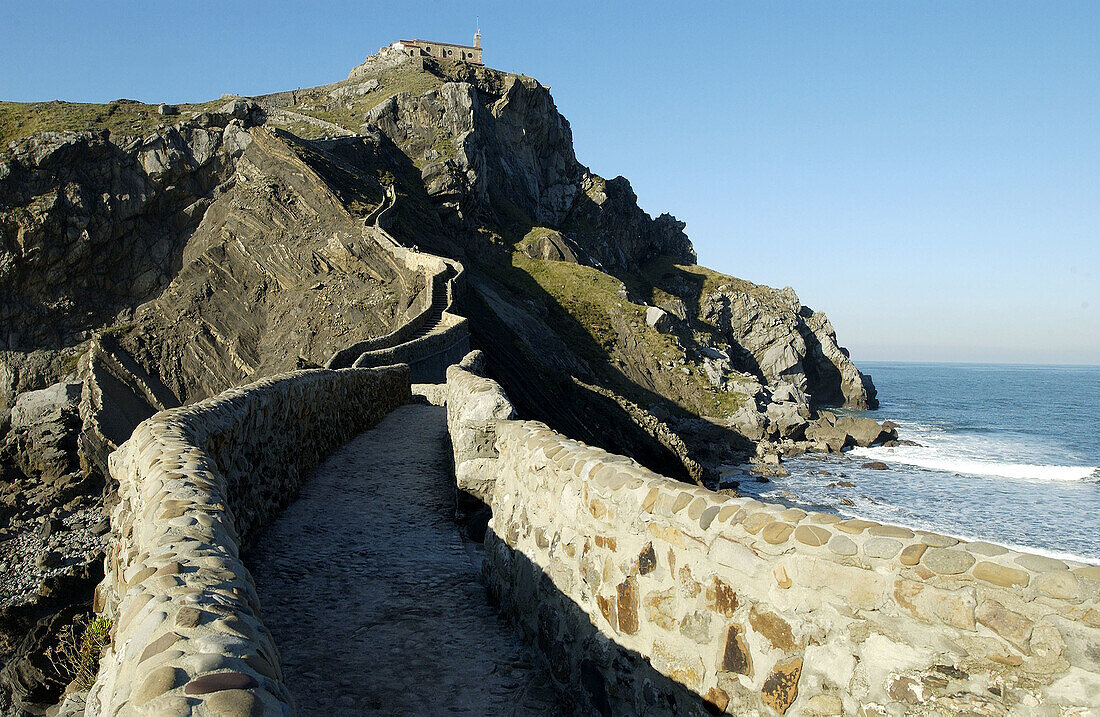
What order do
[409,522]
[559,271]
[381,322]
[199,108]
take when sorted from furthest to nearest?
[559,271], [199,108], [381,322], [409,522]

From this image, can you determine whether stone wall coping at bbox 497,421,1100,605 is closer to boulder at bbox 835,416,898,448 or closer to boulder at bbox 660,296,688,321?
boulder at bbox 835,416,898,448

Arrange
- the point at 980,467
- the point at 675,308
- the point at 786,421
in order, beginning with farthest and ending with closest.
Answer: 1. the point at 675,308
2. the point at 786,421
3. the point at 980,467

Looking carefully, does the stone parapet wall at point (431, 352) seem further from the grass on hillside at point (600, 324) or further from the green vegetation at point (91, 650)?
the grass on hillside at point (600, 324)

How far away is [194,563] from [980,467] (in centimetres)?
5137

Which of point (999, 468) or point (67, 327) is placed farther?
point (999, 468)

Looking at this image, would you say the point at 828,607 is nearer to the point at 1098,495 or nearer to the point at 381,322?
the point at 381,322

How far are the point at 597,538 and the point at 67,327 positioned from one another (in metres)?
45.8

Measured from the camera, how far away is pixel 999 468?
45.0 m

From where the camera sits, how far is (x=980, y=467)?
147 ft

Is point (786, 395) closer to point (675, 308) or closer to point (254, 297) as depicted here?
point (675, 308)

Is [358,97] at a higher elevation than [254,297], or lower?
higher

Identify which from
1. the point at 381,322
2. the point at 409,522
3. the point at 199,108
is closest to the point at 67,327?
the point at 381,322

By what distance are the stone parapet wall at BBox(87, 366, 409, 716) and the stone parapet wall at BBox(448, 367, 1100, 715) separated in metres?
1.90

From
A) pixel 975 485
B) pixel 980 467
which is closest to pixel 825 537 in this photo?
pixel 975 485
